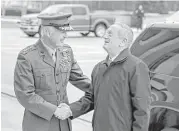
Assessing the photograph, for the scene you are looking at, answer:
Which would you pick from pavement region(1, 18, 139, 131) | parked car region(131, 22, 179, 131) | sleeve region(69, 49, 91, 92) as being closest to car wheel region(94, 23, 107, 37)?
pavement region(1, 18, 139, 131)

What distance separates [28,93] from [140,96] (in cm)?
80

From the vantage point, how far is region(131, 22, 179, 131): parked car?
12.6ft

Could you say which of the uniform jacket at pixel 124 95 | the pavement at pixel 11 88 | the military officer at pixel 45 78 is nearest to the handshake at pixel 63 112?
the military officer at pixel 45 78

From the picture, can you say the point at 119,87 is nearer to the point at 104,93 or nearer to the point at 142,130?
the point at 104,93

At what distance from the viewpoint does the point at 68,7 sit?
25.1 m

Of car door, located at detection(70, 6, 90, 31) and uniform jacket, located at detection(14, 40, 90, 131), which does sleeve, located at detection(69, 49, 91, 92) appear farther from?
car door, located at detection(70, 6, 90, 31)

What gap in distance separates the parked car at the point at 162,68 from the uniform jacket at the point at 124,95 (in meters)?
0.61

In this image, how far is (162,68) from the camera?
4.12 meters

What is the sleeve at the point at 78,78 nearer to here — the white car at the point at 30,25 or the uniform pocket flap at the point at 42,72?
the uniform pocket flap at the point at 42,72

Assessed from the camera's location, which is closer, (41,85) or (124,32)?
(124,32)

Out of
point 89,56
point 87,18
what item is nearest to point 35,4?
point 87,18

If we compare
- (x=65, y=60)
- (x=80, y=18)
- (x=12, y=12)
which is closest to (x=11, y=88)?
(x=65, y=60)

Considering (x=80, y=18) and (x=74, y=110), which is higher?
(x=74, y=110)

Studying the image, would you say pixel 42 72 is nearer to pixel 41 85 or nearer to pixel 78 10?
pixel 41 85
